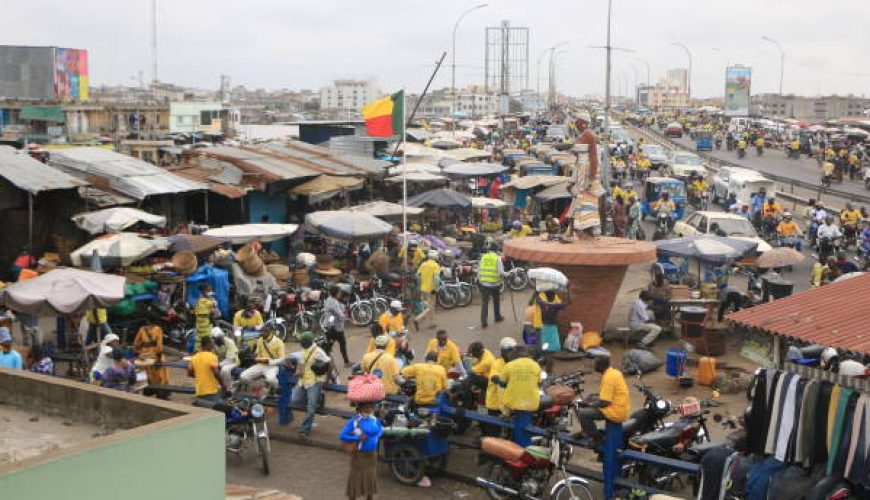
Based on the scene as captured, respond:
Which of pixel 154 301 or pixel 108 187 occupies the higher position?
pixel 108 187

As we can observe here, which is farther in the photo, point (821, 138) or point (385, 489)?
point (821, 138)

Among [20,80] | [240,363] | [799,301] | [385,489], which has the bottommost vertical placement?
[385,489]

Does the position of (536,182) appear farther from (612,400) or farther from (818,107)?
(818,107)

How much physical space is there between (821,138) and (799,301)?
201 ft

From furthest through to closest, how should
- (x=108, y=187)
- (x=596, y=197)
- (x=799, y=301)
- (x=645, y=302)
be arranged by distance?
(x=108, y=187) → (x=596, y=197) → (x=645, y=302) → (x=799, y=301)

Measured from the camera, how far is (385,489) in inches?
Result: 386

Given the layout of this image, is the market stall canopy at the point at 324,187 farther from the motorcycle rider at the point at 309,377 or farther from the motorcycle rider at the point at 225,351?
the motorcycle rider at the point at 309,377

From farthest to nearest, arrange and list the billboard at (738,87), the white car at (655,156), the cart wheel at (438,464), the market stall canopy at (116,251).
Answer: the billboard at (738,87)
the white car at (655,156)
the market stall canopy at (116,251)
the cart wheel at (438,464)

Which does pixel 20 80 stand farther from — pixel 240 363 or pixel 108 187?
pixel 240 363

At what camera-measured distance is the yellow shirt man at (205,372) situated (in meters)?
11.0

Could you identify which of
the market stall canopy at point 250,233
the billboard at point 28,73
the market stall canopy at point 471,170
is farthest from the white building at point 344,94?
the market stall canopy at point 250,233

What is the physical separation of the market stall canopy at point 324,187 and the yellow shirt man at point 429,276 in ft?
22.3

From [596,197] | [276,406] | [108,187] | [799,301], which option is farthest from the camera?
[108,187]

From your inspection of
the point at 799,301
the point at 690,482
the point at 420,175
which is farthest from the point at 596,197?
the point at 420,175
